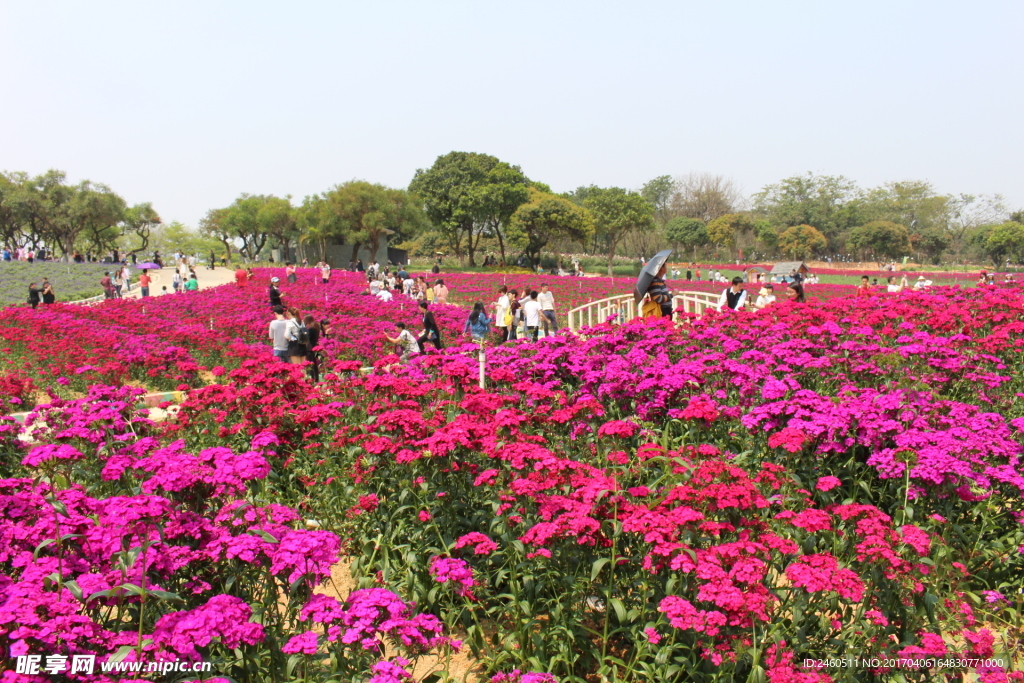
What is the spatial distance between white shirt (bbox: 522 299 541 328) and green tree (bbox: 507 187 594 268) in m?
46.0

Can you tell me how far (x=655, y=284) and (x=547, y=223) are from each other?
49971mm

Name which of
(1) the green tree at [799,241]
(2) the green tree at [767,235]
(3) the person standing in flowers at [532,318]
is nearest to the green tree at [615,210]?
(1) the green tree at [799,241]

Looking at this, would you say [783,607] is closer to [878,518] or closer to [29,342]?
[878,518]

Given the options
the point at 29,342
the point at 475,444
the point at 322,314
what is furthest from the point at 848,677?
the point at 322,314

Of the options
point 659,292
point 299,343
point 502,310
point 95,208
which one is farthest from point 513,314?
point 95,208

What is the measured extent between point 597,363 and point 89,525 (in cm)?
482

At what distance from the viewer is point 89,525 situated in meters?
3.02

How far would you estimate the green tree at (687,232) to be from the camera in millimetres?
81938

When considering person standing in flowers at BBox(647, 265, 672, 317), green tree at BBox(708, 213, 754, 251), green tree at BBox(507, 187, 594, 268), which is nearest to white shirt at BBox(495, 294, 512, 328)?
person standing in flowers at BBox(647, 265, 672, 317)

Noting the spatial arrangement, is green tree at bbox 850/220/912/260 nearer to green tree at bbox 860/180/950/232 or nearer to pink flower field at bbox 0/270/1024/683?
green tree at bbox 860/180/950/232

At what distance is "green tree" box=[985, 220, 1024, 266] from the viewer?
67.2 m

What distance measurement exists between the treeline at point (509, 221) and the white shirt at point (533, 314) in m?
44.0

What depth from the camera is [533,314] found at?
13.6 m

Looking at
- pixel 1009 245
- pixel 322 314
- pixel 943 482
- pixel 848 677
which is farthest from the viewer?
pixel 1009 245
